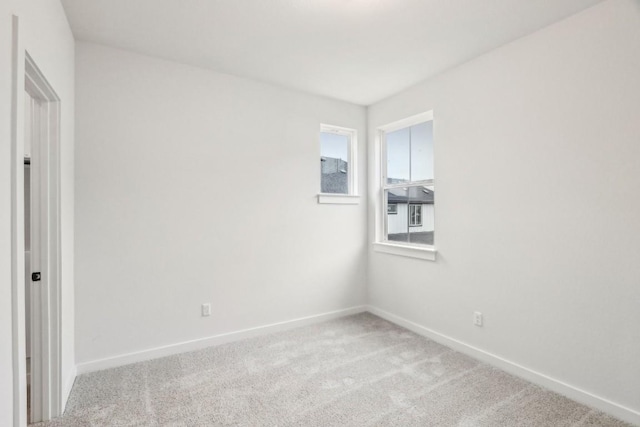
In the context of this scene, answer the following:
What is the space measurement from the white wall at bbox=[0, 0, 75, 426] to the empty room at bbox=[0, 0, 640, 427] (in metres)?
0.02

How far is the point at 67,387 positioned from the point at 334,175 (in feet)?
9.65

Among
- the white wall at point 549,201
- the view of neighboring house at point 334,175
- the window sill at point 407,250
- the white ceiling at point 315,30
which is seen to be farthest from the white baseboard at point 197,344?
the white ceiling at point 315,30

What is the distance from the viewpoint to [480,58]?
2586mm

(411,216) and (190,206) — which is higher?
(190,206)

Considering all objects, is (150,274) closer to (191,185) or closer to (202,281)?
(202,281)

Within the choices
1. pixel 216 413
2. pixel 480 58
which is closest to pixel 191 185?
pixel 216 413

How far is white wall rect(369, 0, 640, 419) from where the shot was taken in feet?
6.13

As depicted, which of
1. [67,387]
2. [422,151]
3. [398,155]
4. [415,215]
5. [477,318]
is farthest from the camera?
[398,155]

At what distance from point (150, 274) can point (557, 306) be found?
309cm

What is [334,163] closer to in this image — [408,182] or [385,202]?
[385,202]

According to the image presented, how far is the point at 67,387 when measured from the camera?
2074mm

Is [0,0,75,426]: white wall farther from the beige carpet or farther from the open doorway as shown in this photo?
the beige carpet

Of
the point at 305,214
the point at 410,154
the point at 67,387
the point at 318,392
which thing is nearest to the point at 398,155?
the point at 410,154

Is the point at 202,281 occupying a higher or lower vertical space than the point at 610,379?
higher
